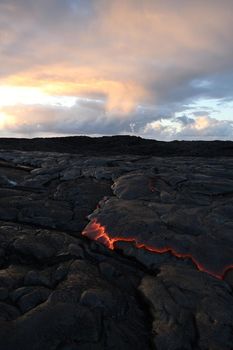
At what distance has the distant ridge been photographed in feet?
66.8

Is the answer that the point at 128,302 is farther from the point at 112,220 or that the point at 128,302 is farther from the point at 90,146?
the point at 90,146

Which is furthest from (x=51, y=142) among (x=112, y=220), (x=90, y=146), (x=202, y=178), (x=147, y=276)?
(x=147, y=276)

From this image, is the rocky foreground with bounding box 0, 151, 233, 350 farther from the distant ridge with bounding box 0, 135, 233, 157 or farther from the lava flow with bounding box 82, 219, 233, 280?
the distant ridge with bounding box 0, 135, 233, 157

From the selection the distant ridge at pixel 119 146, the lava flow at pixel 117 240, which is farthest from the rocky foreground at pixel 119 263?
the distant ridge at pixel 119 146

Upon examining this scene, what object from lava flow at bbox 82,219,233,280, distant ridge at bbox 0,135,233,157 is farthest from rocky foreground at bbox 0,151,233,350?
distant ridge at bbox 0,135,233,157

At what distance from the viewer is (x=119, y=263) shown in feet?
22.1

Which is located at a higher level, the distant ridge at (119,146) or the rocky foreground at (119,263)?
the distant ridge at (119,146)

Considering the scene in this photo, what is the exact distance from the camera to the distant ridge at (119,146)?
2038cm

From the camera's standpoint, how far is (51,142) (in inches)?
976

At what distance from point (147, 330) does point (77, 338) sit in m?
0.89

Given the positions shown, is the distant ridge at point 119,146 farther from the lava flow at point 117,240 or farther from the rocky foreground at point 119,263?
the lava flow at point 117,240

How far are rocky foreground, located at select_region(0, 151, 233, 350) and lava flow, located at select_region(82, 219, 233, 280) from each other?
0.06ft

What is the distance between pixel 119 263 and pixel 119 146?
16739 millimetres

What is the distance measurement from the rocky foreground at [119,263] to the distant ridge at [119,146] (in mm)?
9201
